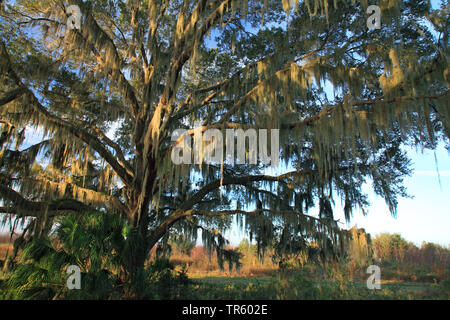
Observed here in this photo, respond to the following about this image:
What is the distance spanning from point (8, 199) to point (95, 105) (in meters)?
4.18

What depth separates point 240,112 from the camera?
6320 millimetres

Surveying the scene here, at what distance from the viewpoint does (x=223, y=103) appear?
8.57 meters

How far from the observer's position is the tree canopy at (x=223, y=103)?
4.87 m

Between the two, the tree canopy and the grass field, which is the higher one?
the tree canopy

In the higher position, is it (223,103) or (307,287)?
(223,103)

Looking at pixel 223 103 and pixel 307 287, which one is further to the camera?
pixel 223 103

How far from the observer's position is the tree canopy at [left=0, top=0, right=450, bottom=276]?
4.87 metres

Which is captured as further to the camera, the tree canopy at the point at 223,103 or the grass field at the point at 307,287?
the grass field at the point at 307,287

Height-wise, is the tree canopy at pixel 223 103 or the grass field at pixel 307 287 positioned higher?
the tree canopy at pixel 223 103

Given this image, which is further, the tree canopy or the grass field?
the grass field

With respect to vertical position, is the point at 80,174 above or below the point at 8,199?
above

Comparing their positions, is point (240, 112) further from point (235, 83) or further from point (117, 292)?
point (117, 292)
